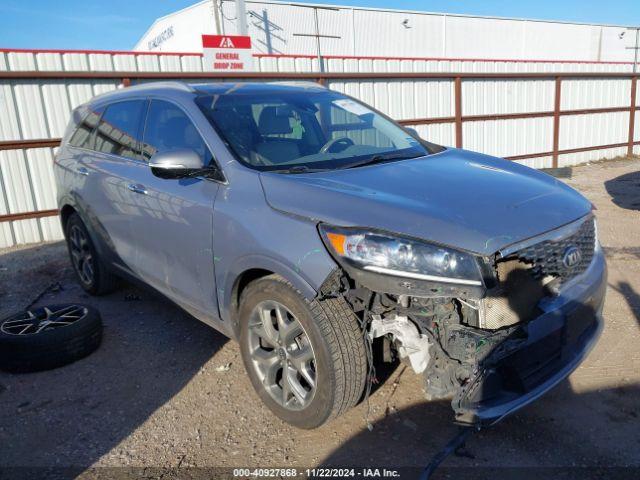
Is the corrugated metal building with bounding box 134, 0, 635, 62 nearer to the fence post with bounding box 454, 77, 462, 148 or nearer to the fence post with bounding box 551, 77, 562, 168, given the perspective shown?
the fence post with bounding box 454, 77, 462, 148

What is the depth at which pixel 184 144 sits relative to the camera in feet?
11.1

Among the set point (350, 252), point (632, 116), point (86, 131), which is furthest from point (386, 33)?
point (350, 252)

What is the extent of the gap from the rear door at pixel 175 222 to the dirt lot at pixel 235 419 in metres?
0.54

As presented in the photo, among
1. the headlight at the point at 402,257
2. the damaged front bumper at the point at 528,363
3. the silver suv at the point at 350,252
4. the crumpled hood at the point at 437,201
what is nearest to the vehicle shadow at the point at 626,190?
the silver suv at the point at 350,252

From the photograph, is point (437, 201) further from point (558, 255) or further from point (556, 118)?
point (556, 118)

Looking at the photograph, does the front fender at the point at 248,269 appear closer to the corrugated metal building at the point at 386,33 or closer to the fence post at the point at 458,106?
the fence post at the point at 458,106

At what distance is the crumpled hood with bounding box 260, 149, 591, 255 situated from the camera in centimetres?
231

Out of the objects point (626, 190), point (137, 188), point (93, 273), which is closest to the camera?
point (137, 188)

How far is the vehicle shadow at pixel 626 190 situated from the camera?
27.4ft

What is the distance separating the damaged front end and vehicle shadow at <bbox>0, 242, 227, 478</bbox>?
1.39 m

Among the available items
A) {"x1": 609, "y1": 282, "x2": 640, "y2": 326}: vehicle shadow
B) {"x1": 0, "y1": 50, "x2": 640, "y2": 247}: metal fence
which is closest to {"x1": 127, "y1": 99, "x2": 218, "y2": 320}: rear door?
{"x1": 609, "y1": 282, "x2": 640, "y2": 326}: vehicle shadow

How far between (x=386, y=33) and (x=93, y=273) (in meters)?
27.1

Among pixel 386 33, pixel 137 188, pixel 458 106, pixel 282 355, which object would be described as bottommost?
pixel 282 355

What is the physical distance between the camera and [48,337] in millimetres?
3629
